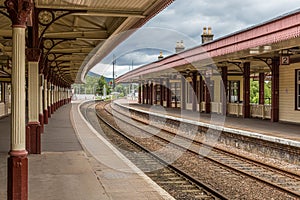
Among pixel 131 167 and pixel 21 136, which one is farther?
pixel 131 167

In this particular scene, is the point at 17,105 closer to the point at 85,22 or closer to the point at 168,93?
the point at 85,22

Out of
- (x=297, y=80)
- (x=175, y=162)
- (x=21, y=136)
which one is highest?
(x=297, y=80)

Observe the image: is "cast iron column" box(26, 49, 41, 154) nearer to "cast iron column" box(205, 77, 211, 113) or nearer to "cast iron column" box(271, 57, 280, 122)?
"cast iron column" box(271, 57, 280, 122)

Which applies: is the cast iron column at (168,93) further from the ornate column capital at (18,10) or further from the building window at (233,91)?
the ornate column capital at (18,10)

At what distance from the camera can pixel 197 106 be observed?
30734 mm

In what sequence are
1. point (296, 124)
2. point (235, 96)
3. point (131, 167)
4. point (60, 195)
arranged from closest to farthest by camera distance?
point (60, 195) → point (131, 167) → point (296, 124) → point (235, 96)

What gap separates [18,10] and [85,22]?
30.9ft

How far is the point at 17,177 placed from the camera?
555 cm

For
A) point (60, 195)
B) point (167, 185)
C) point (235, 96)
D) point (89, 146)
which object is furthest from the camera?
point (235, 96)

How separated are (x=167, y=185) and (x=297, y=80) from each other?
10759 mm

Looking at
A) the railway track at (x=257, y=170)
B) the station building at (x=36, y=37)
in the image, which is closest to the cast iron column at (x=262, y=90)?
the station building at (x=36, y=37)

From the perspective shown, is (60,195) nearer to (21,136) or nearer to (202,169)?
(21,136)

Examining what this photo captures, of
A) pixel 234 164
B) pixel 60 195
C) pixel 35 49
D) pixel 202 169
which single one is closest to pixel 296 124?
pixel 234 164

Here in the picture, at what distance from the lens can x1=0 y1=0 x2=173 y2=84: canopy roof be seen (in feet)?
34.2
